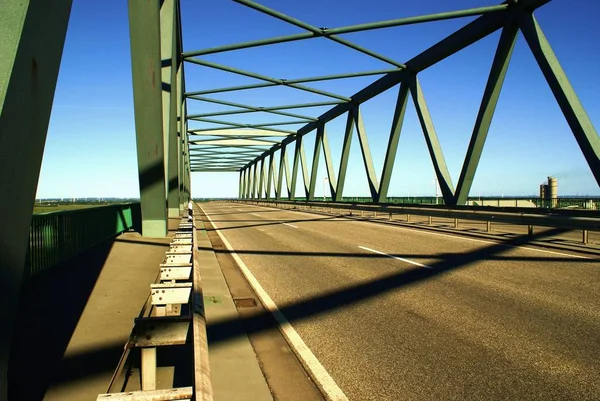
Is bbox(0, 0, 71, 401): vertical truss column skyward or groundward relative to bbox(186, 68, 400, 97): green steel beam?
groundward

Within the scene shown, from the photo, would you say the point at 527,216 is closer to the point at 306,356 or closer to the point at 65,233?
→ the point at 306,356

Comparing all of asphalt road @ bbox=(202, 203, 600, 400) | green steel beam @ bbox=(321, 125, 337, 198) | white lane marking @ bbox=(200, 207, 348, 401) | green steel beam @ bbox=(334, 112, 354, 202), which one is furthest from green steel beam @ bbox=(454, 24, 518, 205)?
green steel beam @ bbox=(321, 125, 337, 198)

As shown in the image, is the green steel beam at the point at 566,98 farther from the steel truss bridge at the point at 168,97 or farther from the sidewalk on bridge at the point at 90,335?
the sidewalk on bridge at the point at 90,335

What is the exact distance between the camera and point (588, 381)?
3.19 metres

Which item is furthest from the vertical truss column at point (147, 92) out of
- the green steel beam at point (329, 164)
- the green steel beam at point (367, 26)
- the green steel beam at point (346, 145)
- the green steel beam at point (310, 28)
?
the green steel beam at point (329, 164)

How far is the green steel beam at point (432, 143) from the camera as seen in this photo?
16.2 meters

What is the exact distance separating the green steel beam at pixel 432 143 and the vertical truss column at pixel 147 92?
11.0 meters

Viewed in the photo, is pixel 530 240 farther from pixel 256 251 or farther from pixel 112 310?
pixel 112 310

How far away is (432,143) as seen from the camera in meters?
17.4

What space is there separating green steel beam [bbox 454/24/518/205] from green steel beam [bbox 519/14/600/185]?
1036 millimetres

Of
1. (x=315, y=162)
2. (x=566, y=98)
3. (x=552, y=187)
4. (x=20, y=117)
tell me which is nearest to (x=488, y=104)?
(x=566, y=98)

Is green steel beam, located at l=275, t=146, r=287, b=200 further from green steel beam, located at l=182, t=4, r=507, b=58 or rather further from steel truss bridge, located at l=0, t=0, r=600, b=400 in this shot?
green steel beam, located at l=182, t=4, r=507, b=58

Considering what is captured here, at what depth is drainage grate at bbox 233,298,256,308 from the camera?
5.62 meters

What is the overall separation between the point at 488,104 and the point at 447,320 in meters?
11.1
